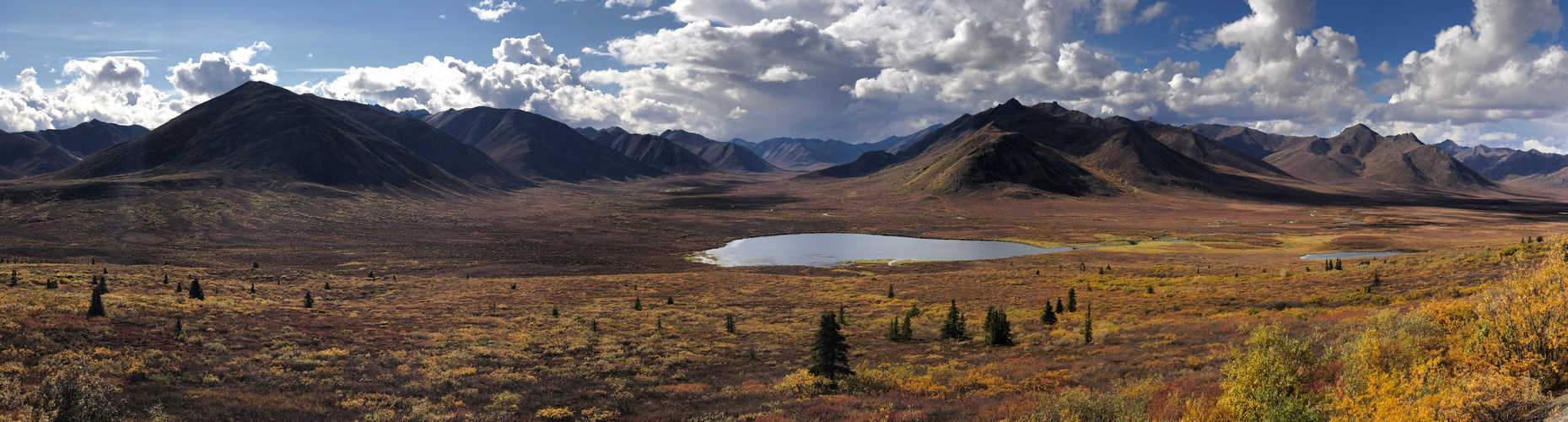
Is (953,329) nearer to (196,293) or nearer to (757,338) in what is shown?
(757,338)

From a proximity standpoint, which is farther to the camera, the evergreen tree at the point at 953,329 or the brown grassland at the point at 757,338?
the evergreen tree at the point at 953,329

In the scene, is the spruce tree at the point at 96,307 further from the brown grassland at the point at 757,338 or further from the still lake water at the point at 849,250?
the still lake water at the point at 849,250

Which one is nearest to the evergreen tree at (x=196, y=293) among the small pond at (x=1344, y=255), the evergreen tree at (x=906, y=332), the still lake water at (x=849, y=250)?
the evergreen tree at (x=906, y=332)

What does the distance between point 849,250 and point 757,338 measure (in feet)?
212

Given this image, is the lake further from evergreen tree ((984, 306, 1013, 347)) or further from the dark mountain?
the dark mountain

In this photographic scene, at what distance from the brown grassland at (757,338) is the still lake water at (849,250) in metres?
8.47

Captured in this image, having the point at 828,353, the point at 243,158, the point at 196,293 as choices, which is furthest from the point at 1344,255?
the point at 243,158

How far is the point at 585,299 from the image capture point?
48.2m

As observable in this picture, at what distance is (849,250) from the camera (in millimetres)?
96062

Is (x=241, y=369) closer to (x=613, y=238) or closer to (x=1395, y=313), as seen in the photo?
(x=1395, y=313)

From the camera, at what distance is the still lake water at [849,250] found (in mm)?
85312

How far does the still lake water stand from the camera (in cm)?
8531

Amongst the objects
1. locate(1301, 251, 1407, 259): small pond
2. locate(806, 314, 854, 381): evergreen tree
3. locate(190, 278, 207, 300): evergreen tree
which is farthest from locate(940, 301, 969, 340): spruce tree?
locate(1301, 251, 1407, 259): small pond

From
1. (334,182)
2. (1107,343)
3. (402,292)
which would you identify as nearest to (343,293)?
(402,292)
